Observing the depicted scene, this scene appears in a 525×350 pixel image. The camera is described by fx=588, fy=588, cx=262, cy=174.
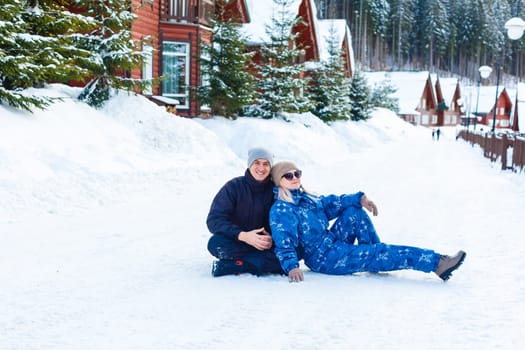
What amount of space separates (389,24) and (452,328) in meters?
106

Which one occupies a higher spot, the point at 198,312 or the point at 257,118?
the point at 257,118

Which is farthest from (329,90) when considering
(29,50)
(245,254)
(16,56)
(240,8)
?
(245,254)

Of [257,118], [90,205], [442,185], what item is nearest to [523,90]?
[257,118]

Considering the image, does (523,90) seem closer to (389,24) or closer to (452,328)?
(389,24)

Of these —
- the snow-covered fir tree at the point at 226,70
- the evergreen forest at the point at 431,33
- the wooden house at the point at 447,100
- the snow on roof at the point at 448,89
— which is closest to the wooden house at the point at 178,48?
the snow-covered fir tree at the point at 226,70

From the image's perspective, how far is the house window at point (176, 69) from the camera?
2022cm

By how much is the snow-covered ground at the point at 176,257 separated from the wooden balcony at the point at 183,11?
784 centimetres

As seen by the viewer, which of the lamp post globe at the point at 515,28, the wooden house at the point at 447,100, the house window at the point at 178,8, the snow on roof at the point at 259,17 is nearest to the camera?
the lamp post globe at the point at 515,28

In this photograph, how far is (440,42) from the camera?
356 ft

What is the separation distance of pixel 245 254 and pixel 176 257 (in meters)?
1.00

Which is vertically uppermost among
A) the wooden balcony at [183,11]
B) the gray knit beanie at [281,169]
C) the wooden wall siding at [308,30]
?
the wooden wall siding at [308,30]

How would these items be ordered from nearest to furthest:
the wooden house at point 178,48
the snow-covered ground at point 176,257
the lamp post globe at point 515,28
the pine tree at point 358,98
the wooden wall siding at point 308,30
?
the snow-covered ground at point 176,257 < the lamp post globe at point 515,28 < the wooden house at point 178,48 < the wooden wall siding at point 308,30 < the pine tree at point 358,98

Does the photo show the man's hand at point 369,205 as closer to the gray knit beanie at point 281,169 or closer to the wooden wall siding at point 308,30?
the gray knit beanie at point 281,169

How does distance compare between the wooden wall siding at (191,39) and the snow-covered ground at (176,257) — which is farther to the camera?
the wooden wall siding at (191,39)
